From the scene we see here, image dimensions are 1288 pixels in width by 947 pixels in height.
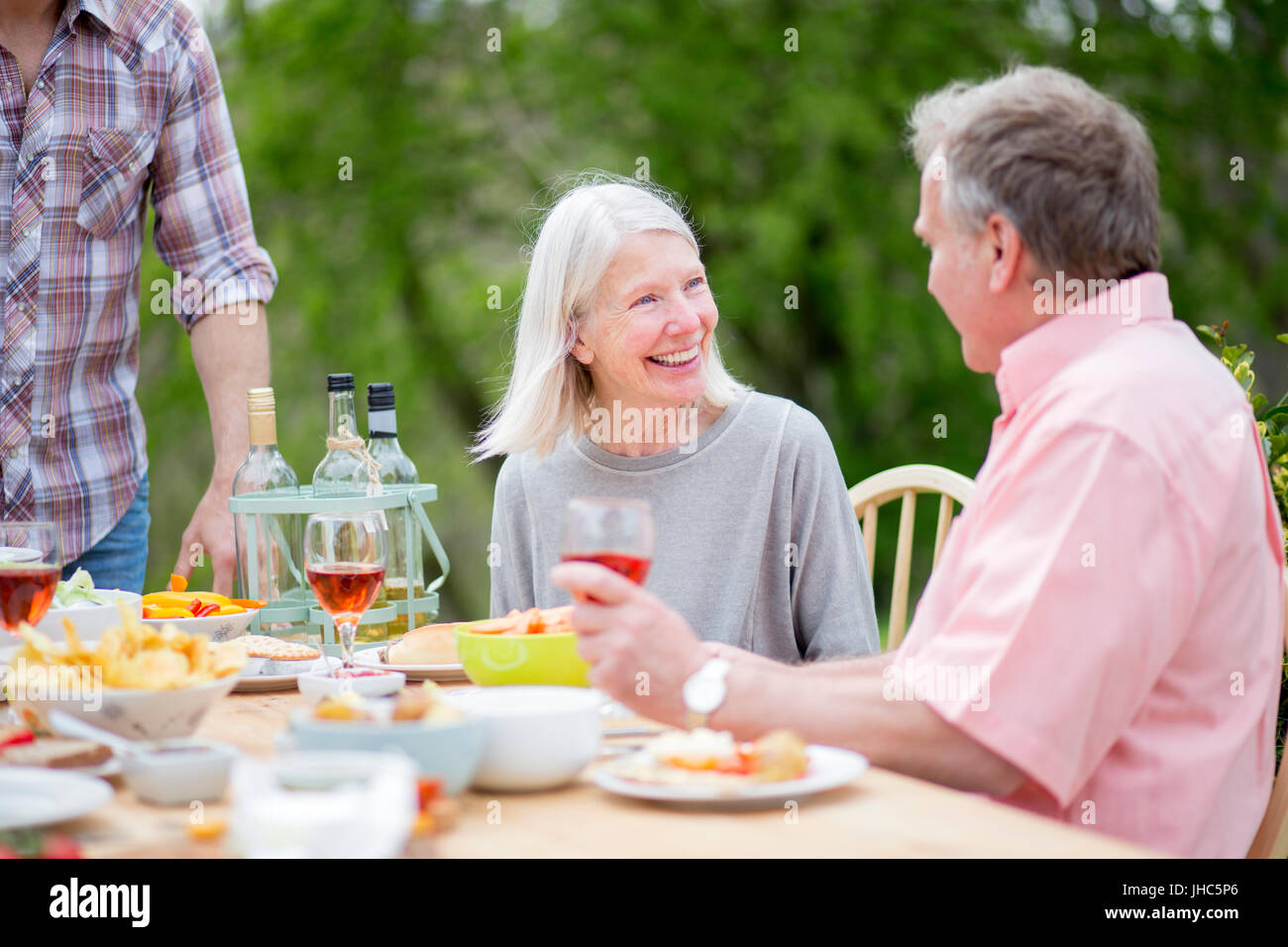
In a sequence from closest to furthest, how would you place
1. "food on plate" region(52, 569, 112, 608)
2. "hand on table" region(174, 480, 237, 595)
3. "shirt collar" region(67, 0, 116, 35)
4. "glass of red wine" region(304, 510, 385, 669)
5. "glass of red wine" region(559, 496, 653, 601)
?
"glass of red wine" region(559, 496, 653, 601) → "glass of red wine" region(304, 510, 385, 669) → "food on plate" region(52, 569, 112, 608) → "hand on table" region(174, 480, 237, 595) → "shirt collar" region(67, 0, 116, 35)

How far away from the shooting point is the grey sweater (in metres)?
2.56

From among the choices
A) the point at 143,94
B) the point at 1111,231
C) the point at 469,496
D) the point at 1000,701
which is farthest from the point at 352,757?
the point at 469,496

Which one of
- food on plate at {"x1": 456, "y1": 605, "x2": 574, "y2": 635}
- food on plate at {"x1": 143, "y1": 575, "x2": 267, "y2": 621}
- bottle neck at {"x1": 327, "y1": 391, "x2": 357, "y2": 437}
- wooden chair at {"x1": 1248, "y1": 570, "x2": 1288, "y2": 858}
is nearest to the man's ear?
wooden chair at {"x1": 1248, "y1": 570, "x2": 1288, "y2": 858}

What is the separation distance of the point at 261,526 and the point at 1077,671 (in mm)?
1476

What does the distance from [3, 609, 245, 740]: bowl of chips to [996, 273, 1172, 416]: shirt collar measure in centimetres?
96

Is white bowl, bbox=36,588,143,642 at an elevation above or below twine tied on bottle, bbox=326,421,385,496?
below

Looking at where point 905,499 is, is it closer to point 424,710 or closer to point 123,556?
point 424,710

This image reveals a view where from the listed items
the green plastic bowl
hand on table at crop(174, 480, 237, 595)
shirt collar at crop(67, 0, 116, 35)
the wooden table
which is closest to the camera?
the wooden table

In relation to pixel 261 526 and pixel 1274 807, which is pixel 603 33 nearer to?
pixel 261 526

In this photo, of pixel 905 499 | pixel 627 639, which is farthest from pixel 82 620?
pixel 905 499

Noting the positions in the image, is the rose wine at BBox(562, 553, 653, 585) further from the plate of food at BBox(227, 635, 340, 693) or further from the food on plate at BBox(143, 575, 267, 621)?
the food on plate at BBox(143, 575, 267, 621)

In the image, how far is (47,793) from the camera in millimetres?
1271

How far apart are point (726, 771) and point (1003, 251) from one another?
70 cm

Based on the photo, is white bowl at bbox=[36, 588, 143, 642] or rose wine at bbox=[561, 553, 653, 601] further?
white bowl at bbox=[36, 588, 143, 642]
